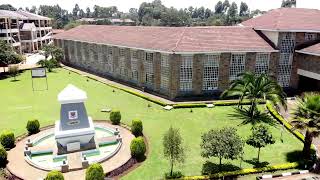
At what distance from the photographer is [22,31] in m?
105

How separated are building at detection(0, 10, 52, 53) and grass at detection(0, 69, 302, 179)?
39.7 metres

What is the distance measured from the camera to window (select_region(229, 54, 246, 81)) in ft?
153

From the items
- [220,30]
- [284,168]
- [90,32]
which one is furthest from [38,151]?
[90,32]

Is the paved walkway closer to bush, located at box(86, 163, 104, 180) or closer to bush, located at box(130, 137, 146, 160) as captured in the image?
bush, located at box(130, 137, 146, 160)

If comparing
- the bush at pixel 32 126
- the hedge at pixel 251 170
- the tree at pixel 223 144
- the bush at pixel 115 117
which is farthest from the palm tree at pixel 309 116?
the bush at pixel 32 126

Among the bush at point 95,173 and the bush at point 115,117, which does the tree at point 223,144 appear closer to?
the bush at point 95,173

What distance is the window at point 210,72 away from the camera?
4594 centimetres

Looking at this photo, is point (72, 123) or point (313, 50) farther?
point (313, 50)

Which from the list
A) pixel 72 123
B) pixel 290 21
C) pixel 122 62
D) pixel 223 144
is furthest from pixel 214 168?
pixel 122 62

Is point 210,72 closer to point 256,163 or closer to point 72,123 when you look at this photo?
point 256,163

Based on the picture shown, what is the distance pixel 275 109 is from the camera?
39.3 meters

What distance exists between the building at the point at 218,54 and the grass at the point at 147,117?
540 cm

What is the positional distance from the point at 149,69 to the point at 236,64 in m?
13.2

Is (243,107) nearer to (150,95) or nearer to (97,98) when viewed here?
(150,95)
